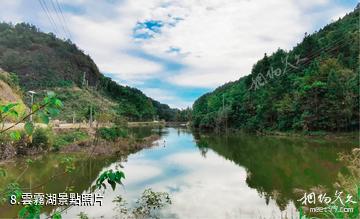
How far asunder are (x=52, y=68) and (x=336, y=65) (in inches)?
1875

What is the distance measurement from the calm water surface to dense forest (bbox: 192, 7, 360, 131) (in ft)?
50.0

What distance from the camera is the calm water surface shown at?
8.29 meters

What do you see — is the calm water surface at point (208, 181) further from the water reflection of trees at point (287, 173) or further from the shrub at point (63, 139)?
the shrub at point (63, 139)

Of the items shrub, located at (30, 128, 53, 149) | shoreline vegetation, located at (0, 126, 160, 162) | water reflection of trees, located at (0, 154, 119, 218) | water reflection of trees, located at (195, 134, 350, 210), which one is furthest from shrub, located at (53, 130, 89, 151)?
water reflection of trees, located at (195, 134, 350, 210)

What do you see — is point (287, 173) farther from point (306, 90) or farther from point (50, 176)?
Result: point (306, 90)

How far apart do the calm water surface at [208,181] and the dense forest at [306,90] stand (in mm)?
15247

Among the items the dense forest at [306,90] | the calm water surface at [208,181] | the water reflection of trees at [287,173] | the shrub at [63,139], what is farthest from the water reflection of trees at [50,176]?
the dense forest at [306,90]

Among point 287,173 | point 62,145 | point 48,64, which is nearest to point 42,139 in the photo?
point 62,145

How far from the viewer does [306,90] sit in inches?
1352

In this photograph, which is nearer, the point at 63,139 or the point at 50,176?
the point at 50,176

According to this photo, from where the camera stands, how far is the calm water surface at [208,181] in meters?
8.29

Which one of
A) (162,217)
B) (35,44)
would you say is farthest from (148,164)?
(35,44)

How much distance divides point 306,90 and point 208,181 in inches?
1004

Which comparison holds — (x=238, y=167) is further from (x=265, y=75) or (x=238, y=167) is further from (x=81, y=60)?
(x=81, y=60)
